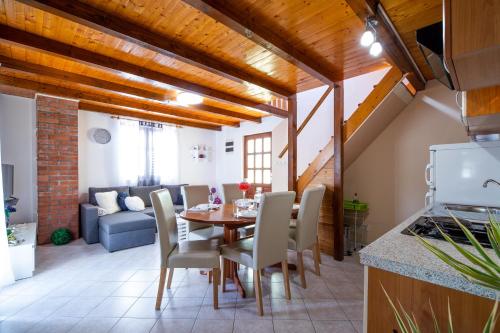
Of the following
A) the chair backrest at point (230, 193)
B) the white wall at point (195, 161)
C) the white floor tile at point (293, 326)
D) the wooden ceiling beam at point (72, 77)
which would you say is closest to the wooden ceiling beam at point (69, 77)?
the wooden ceiling beam at point (72, 77)

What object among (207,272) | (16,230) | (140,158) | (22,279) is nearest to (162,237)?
(207,272)

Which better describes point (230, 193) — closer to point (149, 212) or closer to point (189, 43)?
point (149, 212)

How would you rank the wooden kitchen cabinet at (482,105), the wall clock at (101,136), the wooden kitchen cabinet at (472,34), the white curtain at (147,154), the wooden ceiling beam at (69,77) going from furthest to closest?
1. the white curtain at (147,154)
2. the wall clock at (101,136)
3. the wooden ceiling beam at (69,77)
4. the wooden kitchen cabinet at (482,105)
5. the wooden kitchen cabinet at (472,34)

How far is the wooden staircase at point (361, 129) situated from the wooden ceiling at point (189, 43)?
313 mm

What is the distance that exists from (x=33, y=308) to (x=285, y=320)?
2.14 meters

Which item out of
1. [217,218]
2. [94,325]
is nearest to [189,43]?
[217,218]

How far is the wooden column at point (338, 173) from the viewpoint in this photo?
10.4ft

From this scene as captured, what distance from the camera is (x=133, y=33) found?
2033 mm

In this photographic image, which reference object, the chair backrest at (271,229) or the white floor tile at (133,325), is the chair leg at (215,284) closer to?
the chair backrest at (271,229)

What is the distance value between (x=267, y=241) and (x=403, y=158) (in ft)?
8.54

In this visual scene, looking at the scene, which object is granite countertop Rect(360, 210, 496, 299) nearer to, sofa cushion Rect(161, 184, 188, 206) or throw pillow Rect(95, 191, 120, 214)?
throw pillow Rect(95, 191, 120, 214)

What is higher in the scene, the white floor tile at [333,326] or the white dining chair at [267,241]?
the white dining chair at [267,241]

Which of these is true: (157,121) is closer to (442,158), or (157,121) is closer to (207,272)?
(207,272)

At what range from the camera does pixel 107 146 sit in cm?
473
